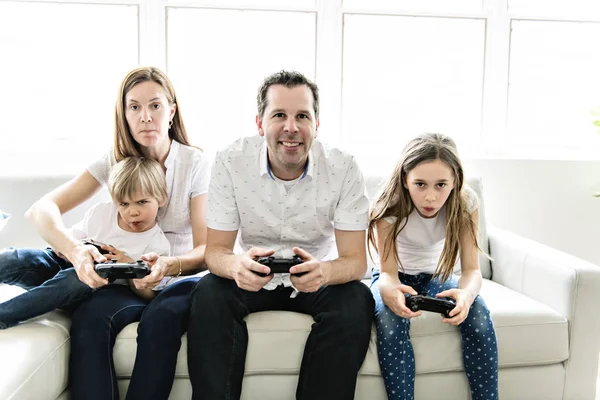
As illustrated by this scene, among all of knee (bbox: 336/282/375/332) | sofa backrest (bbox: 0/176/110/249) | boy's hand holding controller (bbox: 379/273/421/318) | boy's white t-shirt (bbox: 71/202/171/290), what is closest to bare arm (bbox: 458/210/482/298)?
boy's hand holding controller (bbox: 379/273/421/318)

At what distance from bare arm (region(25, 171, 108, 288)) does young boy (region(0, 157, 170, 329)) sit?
0.05 m

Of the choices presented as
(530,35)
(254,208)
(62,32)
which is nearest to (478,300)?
(254,208)

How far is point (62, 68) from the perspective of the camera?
2900 millimetres

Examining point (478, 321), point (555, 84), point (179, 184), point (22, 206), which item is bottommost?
point (478, 321)

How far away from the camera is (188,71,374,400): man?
1.70 metres

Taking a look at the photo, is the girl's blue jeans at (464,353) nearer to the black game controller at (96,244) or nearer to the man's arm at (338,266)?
the man's arm at (338,266)

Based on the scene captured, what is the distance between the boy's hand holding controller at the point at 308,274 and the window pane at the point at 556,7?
1.99 m

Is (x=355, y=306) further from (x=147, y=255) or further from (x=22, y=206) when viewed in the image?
(x=22, y=206)

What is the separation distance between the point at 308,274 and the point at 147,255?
49 cm

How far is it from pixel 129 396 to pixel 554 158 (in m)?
2.31

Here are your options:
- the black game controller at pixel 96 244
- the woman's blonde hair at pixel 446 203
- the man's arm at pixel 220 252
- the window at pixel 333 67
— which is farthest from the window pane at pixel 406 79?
the black game controller at pixel 96 244

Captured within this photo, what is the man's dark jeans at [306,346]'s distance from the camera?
1.68 m

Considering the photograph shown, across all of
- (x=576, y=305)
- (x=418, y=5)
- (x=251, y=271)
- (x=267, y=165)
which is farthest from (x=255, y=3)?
(x=576, y=305)

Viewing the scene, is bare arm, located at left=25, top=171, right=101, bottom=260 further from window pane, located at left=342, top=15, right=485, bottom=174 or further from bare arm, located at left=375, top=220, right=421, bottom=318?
window pane, located at left=342, top=15, right=485, bottom=174
